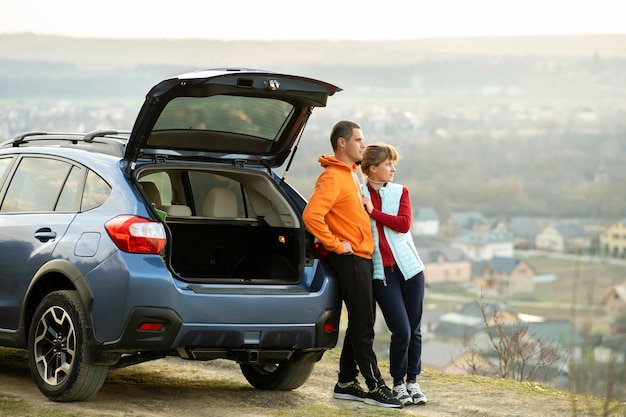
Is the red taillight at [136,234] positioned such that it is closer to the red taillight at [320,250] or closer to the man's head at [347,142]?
the red taillight at [320,250]

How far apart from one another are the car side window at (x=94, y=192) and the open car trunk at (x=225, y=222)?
1.87 ft

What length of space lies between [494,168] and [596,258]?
105690 mm

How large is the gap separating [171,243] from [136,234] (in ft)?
0.95

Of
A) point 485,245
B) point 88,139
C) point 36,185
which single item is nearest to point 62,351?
point 36,185

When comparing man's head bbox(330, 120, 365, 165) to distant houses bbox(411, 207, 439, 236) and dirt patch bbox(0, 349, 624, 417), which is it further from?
distant houses bbox(411, 207, 439, 236)

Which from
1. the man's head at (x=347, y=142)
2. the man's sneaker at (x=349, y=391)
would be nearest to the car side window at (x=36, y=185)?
the man's head at (x=347, y=142)

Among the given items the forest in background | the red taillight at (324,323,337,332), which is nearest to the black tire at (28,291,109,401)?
the red taillight at (324,323,337,332)

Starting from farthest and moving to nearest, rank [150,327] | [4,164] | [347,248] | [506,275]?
[506,275]
[4,164]
[347,248]
[150,327]

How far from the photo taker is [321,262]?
23.9 feet

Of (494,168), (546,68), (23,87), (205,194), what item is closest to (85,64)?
(23,87)

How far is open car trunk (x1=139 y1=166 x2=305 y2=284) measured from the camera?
758 centimetres

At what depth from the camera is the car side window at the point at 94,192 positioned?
269 inches

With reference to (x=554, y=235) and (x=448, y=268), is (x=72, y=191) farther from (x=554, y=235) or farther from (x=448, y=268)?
(x=448, y=268)

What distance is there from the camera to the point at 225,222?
7.74 meters
